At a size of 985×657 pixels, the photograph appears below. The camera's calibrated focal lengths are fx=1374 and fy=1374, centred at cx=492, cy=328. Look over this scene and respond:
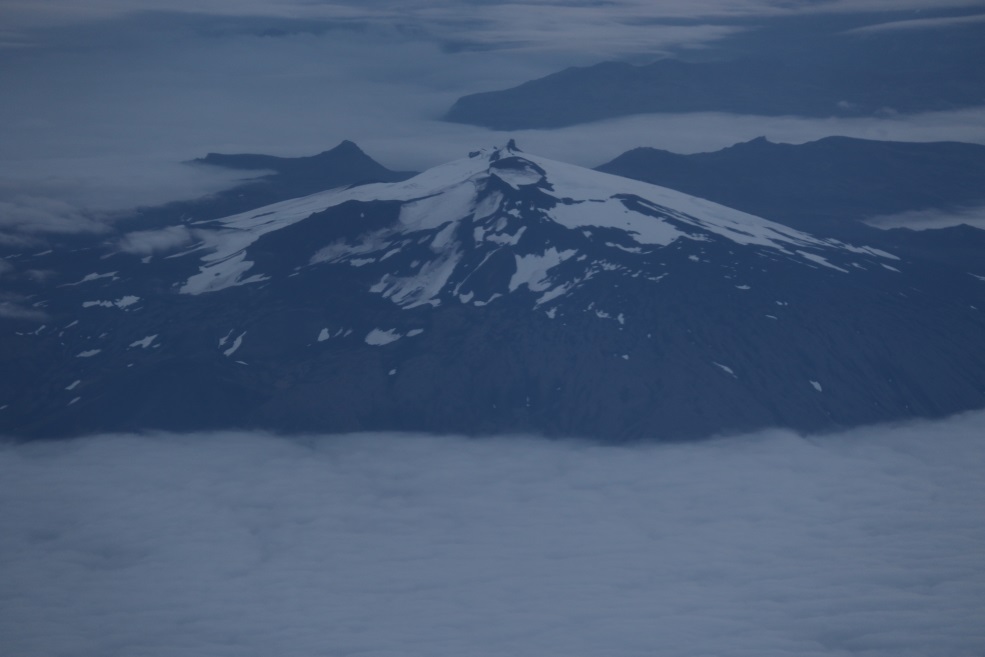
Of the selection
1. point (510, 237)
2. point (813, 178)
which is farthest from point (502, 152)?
point (813, 178)

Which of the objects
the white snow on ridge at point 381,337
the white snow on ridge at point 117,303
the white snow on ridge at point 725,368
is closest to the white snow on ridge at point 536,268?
the white snow on ridge at point 381,337

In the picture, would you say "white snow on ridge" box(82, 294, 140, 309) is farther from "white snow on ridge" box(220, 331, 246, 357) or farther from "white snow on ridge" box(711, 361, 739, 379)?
"white snow on ridge" box(711, 361, 739, 379)

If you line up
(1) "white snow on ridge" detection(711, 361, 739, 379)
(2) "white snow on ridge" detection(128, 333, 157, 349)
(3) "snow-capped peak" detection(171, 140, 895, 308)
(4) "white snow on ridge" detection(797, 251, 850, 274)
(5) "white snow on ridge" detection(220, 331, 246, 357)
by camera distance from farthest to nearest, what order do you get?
(4) "white snow on ridge" detection(797, 251, 850, 274)
(3) "snow-capped peak" detection(171, 140, 895, 308)
(2) "white snow on ridge" detection(128, 333, 157, 349)
(5) "white snow on ridge" detection(220, 331, 246, 357)
(1) "white snow on ridge" detection(711, 361, 739, 379)

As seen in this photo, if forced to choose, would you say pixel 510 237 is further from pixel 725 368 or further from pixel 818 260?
pixel 818 260

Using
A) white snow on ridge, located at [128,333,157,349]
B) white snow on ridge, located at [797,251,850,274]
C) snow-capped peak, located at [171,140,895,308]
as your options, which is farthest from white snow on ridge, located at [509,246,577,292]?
white snow on ridge, located at [128,333,157,349]

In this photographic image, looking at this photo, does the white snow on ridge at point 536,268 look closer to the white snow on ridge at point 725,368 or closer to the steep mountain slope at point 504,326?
the steep mountain slope at point 504,326

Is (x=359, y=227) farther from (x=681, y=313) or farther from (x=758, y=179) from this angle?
(x=758, y=179)

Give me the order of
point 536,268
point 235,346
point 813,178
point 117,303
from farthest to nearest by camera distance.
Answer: point 813,178 < point 117,303 < point 536,268 < point 235,346

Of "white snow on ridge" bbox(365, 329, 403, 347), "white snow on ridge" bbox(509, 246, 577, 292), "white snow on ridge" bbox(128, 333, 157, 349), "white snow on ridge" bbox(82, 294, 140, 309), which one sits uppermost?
"white snow on ridge" bbox(509, 246, 577, 292)

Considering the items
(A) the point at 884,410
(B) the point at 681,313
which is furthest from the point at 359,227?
(A) the point at 884,410
